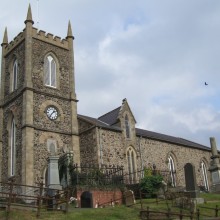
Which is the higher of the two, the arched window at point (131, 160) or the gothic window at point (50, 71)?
the gothic window at point (50, 71)

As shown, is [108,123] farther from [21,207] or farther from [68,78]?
[21,207]

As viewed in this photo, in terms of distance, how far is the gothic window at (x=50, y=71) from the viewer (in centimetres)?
3341

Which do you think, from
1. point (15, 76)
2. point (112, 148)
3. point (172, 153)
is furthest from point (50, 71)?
point (172, 153)

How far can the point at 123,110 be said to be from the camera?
1394 inches

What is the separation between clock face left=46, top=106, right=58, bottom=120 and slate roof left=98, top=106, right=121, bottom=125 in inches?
215

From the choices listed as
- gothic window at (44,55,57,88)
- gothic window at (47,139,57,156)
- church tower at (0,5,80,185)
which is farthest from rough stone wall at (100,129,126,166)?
gothic window at (44,55,57,88)

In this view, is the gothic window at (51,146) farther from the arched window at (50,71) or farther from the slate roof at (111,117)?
the slate roof at (111,117)

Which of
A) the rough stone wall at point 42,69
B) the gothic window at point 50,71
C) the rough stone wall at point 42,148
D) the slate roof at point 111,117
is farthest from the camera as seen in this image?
the slate roof at point 111,117

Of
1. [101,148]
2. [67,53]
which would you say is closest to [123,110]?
[101,148]

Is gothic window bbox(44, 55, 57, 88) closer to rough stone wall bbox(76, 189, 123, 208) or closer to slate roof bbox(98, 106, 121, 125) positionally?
slate roof bbox(98, 106, 121, 125)

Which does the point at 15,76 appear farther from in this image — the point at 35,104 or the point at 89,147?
the point at 89,147

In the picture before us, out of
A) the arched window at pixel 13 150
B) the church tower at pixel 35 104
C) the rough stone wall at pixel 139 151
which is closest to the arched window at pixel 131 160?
the rough stone wall at pixel 139 151

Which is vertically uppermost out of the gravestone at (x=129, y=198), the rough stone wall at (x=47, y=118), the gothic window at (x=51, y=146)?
the rough stone wall at (x=47, y=118)

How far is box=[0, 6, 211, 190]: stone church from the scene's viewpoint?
98.7 ft
